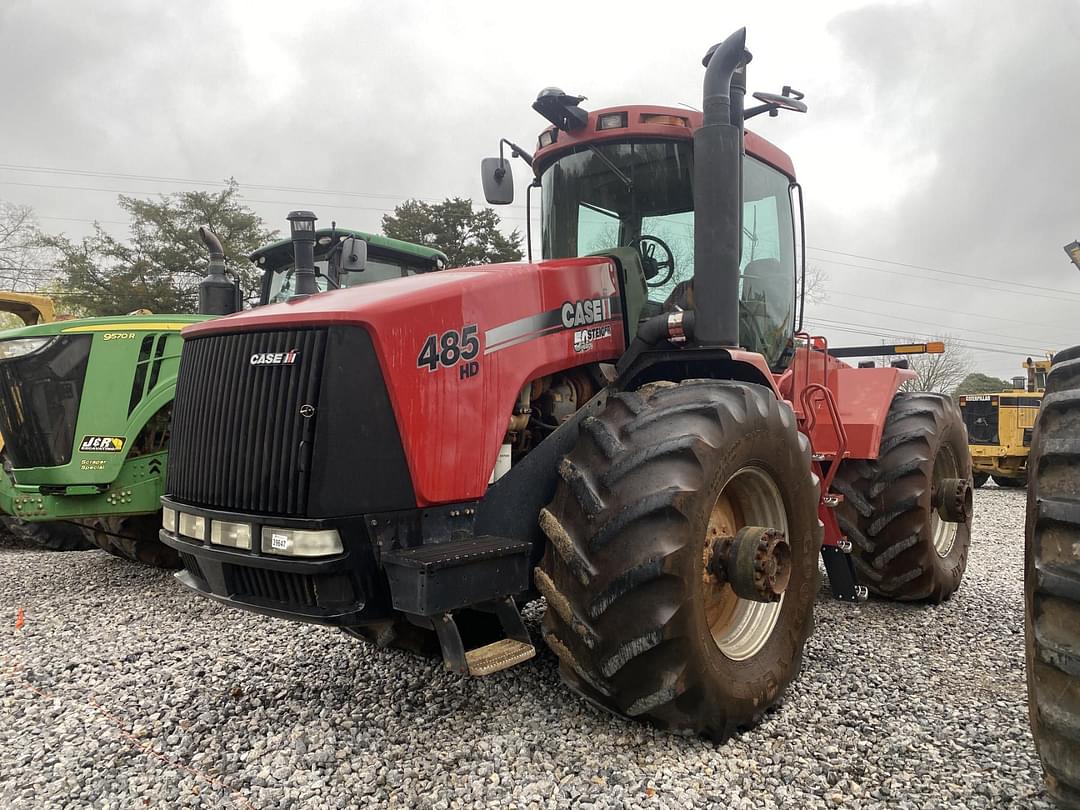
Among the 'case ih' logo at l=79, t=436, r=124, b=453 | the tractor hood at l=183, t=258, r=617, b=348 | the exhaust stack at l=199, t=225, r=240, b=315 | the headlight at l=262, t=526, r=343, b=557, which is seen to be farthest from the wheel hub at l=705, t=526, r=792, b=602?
the exhaust stack at l=199, t=225, r=240, b=315

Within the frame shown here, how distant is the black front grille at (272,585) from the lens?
8.00ft

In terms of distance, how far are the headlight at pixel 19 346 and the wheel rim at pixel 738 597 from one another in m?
4.69

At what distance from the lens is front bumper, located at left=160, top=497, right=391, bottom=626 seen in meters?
2.38

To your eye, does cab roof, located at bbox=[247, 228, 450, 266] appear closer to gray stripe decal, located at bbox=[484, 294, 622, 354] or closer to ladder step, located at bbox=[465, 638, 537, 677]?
gray stripe decal, located at bbox=[484, 294, 622, 354]

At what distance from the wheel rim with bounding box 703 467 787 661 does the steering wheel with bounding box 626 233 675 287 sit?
121 centimetres

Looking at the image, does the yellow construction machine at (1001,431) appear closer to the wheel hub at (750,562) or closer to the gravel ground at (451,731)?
the gravel ground at (451,731)

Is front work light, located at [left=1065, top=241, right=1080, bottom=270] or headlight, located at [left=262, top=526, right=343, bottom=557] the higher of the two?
front work light, located at [left=1065, top=241, right=1080, bottom=270]

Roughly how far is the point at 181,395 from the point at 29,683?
A: 1781 millimetres

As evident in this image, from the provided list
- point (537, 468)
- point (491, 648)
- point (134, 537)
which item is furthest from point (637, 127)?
point (134, 537)

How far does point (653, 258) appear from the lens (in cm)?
385

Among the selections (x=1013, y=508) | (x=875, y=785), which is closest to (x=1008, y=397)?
(x=1013, y=508)

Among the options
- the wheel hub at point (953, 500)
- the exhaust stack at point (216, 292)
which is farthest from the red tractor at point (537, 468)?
the exhaust stack at point (216, 292)

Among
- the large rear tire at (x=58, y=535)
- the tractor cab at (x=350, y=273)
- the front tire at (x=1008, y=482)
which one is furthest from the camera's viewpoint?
the front tire at (x=1008, y=482)

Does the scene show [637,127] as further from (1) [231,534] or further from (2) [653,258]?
(1) [231,534]
